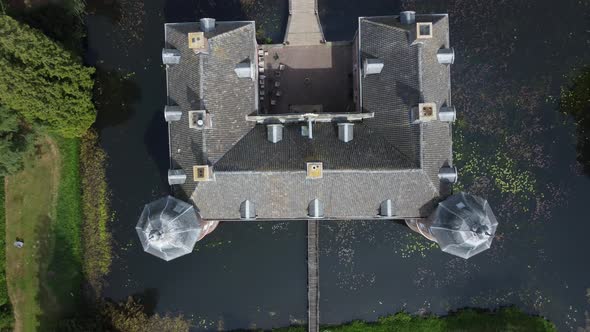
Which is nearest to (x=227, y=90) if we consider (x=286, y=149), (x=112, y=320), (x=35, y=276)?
(x=286, y=149)

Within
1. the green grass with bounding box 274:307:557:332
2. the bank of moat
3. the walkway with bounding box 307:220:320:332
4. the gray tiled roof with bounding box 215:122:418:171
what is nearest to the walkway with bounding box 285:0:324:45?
the bank of moat

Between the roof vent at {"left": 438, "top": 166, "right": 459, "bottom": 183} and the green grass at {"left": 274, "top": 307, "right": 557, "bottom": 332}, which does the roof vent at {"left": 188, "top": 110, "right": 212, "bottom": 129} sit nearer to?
the roof vent at {"left": 438, "top": 166, "right": 459, "bottom": 183}

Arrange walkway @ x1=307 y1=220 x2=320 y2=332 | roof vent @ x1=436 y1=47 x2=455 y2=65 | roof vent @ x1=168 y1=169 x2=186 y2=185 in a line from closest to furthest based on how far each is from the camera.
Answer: roof vent @ x1=436 y1=47 x2=455 y2=65 → roof vent @ x1=168 y1=169 x2=186 y2=185 → walkway @ x1=307 y1=220 x2=320 y2=332

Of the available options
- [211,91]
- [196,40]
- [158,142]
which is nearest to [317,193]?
[211,91]

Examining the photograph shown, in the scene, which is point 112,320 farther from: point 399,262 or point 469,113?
point 469,113

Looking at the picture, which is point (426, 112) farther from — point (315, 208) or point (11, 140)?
point (11, 140)

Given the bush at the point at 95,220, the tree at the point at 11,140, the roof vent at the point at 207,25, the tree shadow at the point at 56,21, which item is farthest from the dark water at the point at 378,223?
the roof vent at the point at 207,25
